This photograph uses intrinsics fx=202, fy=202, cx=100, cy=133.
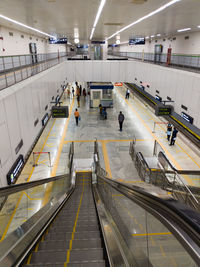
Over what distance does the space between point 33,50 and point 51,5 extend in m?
17.8

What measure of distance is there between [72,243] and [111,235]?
60cm

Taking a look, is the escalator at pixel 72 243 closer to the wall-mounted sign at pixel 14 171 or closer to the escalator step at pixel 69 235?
the escalator step at pixel 69 235

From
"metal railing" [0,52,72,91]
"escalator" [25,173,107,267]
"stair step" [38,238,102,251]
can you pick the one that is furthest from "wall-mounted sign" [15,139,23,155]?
"stair step" [38,238,102,251]

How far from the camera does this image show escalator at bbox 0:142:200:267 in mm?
1228

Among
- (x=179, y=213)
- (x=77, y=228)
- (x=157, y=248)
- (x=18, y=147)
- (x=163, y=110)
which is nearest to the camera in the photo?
(x=179, y=213)

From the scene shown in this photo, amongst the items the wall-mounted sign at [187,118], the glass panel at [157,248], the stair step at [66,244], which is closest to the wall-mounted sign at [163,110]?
the wall-mounted sign at [187,118]

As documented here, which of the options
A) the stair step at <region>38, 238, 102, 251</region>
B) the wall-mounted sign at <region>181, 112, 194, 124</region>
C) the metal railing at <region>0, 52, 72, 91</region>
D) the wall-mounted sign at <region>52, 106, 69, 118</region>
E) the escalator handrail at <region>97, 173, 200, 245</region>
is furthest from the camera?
the wall-mounted sign at <region>52, 106, 69, 118</region>

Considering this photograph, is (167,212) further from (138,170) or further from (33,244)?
(138,170)

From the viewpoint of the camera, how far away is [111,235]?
2898 millimetres

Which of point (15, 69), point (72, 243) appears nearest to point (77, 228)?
point (72, 243)

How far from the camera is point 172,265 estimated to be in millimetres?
1194

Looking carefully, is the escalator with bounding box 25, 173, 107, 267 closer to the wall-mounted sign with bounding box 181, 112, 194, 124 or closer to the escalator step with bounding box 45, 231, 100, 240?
the escalator step with bounding box 45, 231, 100, 240

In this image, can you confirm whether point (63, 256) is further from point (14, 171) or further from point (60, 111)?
point (60, 111)

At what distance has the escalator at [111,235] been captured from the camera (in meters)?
1.23
